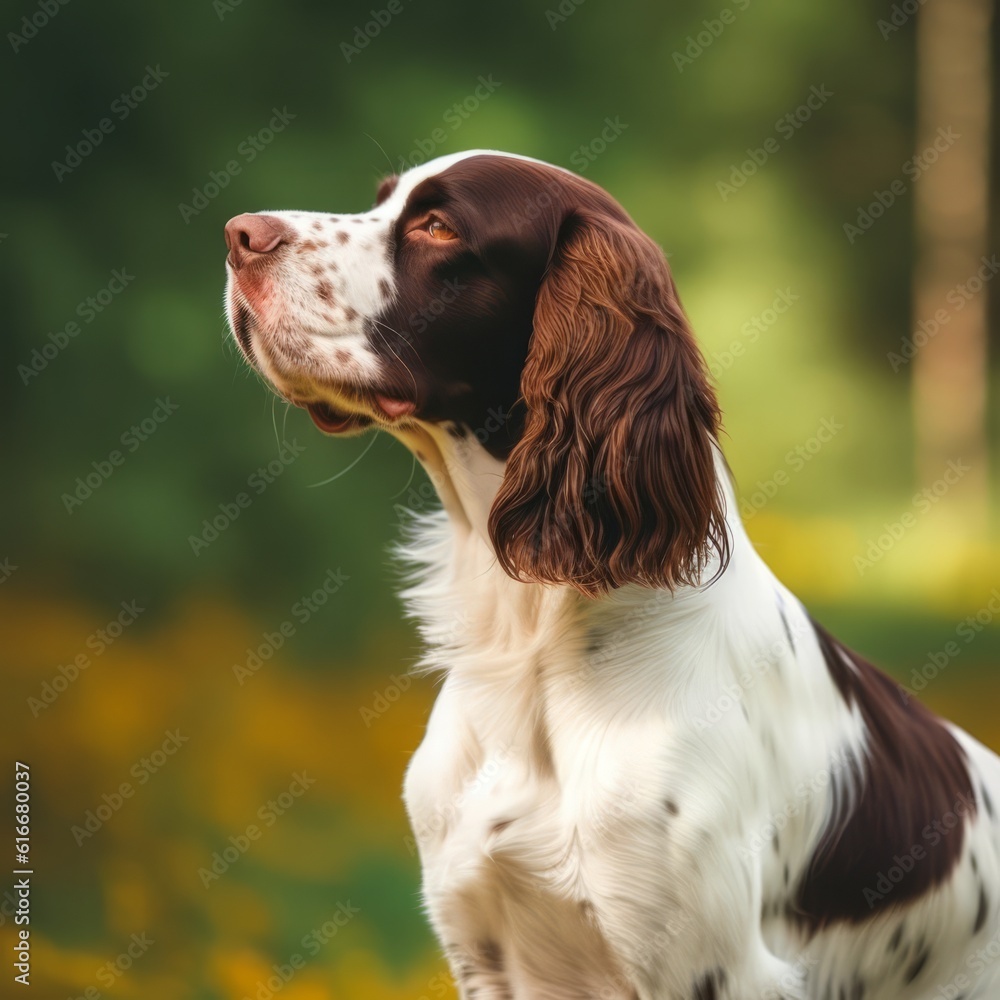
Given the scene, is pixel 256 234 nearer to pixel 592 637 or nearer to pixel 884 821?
pixel 592 637

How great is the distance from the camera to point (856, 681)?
2168 mm

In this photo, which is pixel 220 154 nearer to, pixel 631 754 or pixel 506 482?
pixel 506 482

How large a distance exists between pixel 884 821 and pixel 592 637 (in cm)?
55

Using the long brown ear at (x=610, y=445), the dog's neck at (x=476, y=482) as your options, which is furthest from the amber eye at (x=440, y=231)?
the dog's neck at (x=476, y=482)

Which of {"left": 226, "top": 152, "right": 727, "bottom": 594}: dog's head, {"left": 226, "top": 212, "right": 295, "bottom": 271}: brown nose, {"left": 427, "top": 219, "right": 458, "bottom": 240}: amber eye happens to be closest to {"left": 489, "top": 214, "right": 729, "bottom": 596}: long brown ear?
{"left": 226, "top": 152, "right": 727, "bottom": 594}: dog's head

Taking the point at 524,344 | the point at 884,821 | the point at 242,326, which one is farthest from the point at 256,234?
the point at 884,821

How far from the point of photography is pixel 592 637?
199cm

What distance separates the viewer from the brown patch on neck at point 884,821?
2.05m

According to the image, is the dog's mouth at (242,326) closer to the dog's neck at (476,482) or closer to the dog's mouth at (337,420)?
the dog's mouth at (337,420)

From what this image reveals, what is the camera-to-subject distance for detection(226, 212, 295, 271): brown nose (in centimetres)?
193

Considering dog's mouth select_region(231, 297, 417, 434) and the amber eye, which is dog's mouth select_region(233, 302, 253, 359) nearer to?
dog's mouth select_region(231, 297, 417, 434)

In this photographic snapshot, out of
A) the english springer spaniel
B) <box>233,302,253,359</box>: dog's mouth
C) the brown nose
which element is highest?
the brown nose

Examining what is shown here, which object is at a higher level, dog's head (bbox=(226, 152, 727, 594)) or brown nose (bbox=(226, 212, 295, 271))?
brown nose (bbox=(226, 212, 295, 271))

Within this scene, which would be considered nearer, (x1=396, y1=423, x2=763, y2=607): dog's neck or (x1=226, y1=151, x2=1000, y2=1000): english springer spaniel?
(x1=226, y1=151, x2=1000, y2=1000): english springer spaniel
